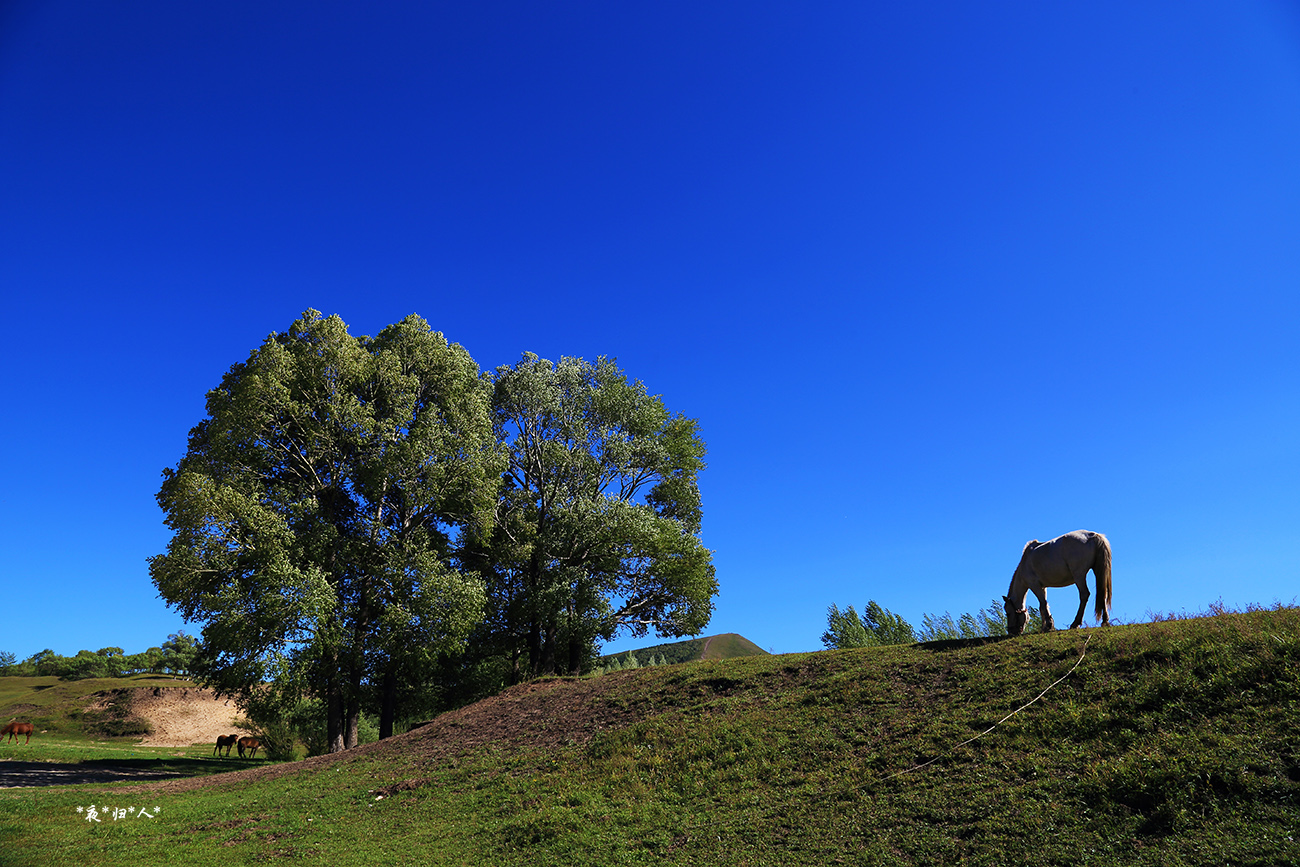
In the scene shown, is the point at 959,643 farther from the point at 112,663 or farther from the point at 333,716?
the point at 112,663

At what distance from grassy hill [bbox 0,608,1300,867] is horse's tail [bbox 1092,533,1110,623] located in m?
1.17

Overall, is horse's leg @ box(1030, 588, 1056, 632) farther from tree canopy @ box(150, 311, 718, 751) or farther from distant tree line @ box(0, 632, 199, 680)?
distant tree line @ box(0, 632, 199, 680)

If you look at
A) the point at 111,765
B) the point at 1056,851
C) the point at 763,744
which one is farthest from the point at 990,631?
the point at 111,765

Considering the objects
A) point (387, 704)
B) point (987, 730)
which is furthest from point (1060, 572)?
point (387, 704)

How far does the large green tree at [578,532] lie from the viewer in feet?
102

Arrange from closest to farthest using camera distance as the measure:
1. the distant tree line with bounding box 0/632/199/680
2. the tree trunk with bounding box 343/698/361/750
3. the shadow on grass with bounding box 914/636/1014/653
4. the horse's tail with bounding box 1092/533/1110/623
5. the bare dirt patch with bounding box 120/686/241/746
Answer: the horse's tail with bounding box 1092/533/1110/623, the shadow on grass with bounding box 914/636/1014/653, the tree trunk with bounding box 343/698/361/750, the bare dirt patch with bounding box 120/686/241/746, the distant tree line with bounding box 0/632/199/680

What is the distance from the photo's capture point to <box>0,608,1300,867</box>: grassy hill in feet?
26.3

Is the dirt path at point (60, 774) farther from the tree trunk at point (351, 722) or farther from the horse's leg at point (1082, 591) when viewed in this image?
the horse's leg at point (1082, 591)

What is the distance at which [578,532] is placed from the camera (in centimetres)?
3122

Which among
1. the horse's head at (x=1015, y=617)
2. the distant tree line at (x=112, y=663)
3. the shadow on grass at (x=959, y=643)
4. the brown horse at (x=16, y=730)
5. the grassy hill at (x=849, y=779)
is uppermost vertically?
the distant tree line at (x=112, y=663)

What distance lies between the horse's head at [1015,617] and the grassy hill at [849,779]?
1.71m

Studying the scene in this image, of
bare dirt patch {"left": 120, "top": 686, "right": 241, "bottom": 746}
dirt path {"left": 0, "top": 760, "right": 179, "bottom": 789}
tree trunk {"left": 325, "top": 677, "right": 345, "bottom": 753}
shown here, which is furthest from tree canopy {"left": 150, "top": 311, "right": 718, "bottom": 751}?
bare dirt patch {"left": 120, "top": 686, "right": 241, "bottom": 746}

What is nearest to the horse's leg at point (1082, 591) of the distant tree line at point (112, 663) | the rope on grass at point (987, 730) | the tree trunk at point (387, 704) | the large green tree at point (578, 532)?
the rope on grass at point (987, 730)

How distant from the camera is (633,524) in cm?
3086
